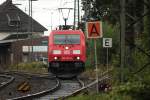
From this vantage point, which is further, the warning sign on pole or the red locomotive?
the red locomotive

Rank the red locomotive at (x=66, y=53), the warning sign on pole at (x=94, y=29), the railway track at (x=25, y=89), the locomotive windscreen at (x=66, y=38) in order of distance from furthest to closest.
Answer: the locomotive windscreen at (x=66, y=38) < the red locomotive at (x=66, y=53) < the railway track at (x=25, y=89) < the warning sign on pole at (x=94, y=29)

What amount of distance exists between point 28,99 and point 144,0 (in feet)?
30.8

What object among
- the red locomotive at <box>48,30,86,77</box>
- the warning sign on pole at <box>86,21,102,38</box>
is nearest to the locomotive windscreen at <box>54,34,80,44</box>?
the red locomotive at <box>48,30,86,77</box>

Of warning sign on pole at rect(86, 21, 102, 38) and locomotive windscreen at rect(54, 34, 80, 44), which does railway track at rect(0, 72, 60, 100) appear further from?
locomotive windscreen at rect(54, 34, 80, 44)

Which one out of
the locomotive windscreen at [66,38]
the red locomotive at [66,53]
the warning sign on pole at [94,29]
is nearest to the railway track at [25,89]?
the red locomotive at [66,53]

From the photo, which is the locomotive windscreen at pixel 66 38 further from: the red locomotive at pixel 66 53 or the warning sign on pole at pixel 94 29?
the warning sign on pole at pixel 94 29

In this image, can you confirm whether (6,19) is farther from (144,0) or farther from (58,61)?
(144,0)

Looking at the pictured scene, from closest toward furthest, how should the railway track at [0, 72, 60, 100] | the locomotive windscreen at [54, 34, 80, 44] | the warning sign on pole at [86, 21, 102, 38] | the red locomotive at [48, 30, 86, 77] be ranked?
the warning sign on pole at [86, 21, 102, 38], the railway track at [0, 72, 60, 100], the red locomotive at [48, 30, 86, 77], the locomotive windscreen at [54, 34, 80, 44]

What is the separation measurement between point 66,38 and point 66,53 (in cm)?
106

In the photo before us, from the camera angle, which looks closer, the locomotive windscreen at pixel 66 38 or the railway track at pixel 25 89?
the railway track at pixel 25 89

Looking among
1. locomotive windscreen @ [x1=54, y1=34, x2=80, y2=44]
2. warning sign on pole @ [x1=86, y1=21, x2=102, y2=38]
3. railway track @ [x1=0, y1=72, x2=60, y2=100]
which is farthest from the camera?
locomotive windscreen @ [x1=54, y1=34, x2=80, y2=44]

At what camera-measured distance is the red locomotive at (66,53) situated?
35281 millimetres

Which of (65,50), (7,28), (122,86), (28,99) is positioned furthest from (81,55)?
(7,28)

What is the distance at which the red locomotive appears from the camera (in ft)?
116
